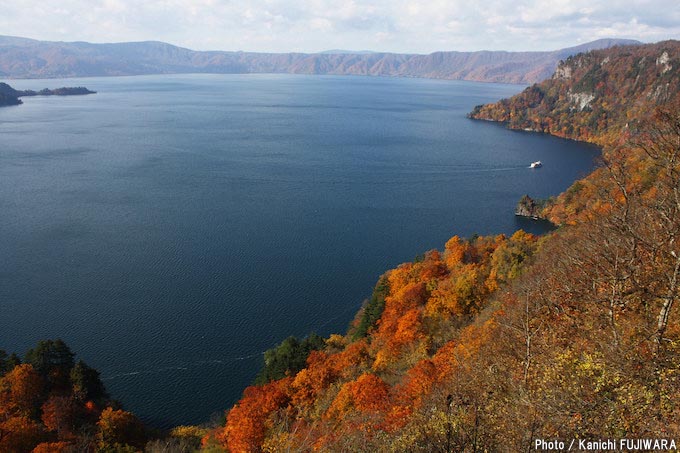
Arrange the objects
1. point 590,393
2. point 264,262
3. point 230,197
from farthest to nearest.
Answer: point 230,197
point 264,262
point 590,393

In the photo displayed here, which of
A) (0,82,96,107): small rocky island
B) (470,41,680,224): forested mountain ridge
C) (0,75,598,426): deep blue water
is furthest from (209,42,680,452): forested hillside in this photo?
(0,82,96,107): small rocky island

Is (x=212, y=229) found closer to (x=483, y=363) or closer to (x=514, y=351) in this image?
(x=483, y=363)

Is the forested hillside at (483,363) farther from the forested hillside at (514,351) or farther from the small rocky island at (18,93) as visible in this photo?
the small rocky island at (18,93)

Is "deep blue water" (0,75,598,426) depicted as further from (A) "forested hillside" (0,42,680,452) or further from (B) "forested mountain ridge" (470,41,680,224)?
(B) "forested mountain ridge" (470,41,680,224)

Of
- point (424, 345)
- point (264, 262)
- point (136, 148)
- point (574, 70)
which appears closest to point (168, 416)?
point (424, 345)

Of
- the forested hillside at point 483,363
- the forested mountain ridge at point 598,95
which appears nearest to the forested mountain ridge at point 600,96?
the forested mountain ridge at point 598,95

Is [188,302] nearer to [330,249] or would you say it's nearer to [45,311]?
[45,311]

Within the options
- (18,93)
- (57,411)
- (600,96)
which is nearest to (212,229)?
(57,411)
